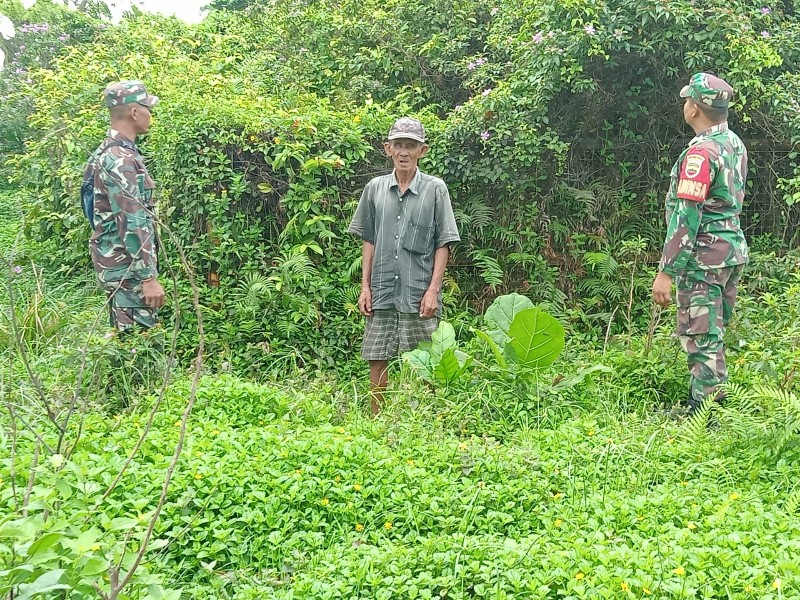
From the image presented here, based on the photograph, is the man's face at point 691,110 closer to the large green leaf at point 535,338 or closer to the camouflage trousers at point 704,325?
the camouflage trousers at point 704,325

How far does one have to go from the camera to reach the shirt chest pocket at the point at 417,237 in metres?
4.85

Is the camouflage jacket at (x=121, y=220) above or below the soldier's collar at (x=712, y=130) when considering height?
below

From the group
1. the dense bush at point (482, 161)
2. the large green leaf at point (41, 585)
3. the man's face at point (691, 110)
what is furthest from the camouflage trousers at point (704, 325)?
the large green leaf at point (41, 585)

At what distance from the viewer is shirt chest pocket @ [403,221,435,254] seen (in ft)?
15.9

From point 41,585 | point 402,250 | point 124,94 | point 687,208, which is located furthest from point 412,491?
point 124,94

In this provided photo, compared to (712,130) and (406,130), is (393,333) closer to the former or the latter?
(406,130)

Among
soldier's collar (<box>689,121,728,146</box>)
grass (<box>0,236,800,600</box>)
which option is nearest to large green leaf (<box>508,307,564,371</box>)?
grass (<box>0,236,800,600</box>)

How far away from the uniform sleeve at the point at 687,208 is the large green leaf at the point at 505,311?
0.95 metres

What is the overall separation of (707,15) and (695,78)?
6.78 feet

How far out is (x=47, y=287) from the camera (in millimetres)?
6605

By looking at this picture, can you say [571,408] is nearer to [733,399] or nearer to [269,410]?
[733,399]

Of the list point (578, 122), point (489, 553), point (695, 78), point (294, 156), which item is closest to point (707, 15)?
point (578, 122)

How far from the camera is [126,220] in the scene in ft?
14.6

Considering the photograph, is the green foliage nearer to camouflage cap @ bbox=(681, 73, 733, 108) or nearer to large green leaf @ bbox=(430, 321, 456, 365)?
large green leaf @ bbox=(430, 321, 456, 365)
